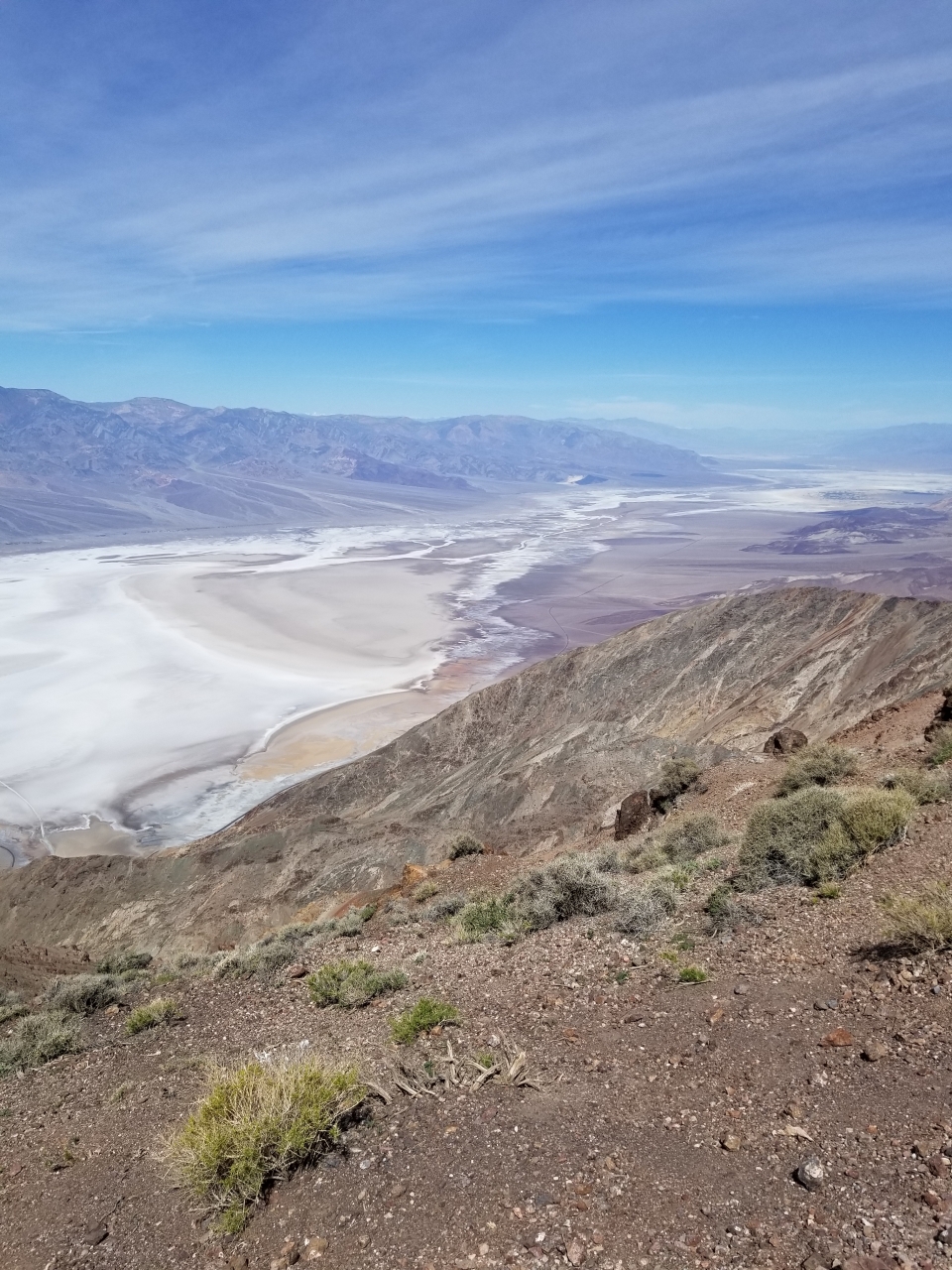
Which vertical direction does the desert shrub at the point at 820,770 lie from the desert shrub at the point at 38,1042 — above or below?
above

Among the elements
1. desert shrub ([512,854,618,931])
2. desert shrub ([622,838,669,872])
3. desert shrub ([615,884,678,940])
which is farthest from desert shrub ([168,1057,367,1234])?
desert shrub ([622,838,669,872])

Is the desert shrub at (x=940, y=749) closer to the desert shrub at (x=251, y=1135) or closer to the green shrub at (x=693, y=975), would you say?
the green shrub at (x=693, y=975)

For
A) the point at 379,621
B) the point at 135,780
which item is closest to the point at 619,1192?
the point at 135,780

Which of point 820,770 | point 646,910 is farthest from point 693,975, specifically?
point 820,770

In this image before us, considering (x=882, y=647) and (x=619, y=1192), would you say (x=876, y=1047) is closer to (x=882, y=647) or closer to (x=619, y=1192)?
(x=619, y=1192)

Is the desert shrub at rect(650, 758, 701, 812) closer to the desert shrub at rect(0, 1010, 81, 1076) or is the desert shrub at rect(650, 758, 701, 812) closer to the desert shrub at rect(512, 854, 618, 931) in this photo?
the desert shrub at rect(512, 854, 618, 931)

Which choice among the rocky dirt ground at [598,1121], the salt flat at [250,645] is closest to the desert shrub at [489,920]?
the rocky dirt ground at [598,1121]

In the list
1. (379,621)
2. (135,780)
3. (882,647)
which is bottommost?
(135,780)
